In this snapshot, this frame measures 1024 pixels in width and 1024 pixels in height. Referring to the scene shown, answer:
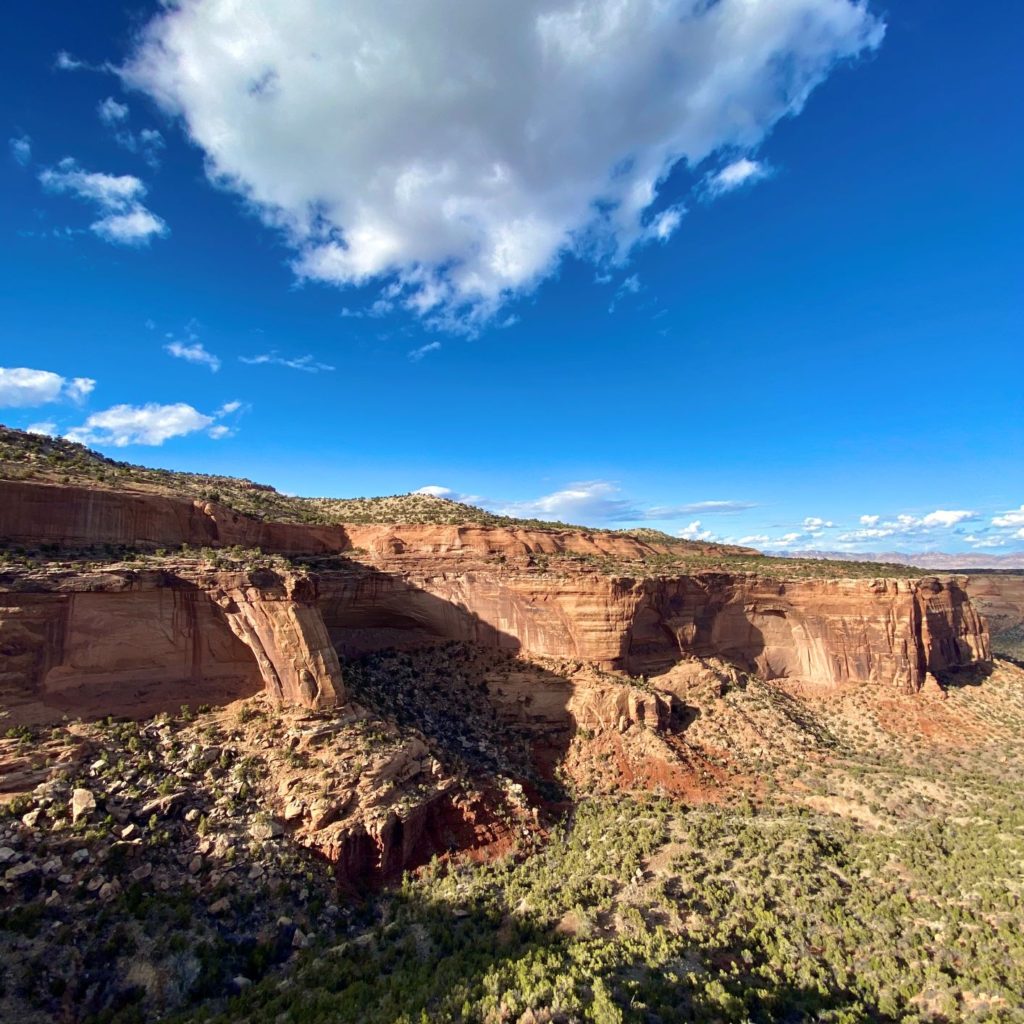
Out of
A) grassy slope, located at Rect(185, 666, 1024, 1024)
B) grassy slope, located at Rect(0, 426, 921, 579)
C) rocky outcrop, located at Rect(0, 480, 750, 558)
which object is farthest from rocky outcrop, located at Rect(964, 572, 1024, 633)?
rocky outcrop, located at Rect(0, 480, 750, 558)

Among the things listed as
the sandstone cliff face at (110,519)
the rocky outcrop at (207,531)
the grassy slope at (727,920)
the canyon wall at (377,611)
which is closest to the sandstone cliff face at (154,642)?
the canyon wall at (377,611)

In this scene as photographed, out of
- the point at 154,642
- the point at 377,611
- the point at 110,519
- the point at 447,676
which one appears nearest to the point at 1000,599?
the point at 447,676

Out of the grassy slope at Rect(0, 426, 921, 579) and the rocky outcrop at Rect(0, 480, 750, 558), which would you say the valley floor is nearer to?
the rocky outcrop at Rect(0, 480, 750, 558)

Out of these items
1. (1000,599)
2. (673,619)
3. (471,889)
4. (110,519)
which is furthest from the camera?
(1000,599)

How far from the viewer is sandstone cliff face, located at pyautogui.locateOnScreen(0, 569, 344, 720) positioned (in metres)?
18.8

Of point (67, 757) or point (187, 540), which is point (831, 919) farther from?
point (187, 540)

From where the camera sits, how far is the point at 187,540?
26.8 m

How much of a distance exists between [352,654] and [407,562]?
6.72m

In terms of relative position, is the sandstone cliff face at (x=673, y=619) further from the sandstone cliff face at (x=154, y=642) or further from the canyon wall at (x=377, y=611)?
the sandstone cliff face at (x=154, y=642)

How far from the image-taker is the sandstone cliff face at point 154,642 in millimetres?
18828

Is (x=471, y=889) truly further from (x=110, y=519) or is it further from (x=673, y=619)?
(x=673, y=619)

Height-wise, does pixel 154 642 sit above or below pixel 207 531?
below

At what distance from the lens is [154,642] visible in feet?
69.9

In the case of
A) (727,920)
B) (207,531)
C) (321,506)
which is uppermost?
(321,506)
